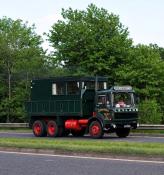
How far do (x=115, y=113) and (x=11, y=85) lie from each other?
29.8 m

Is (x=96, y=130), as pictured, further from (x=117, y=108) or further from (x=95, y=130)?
(x=117, y=108)

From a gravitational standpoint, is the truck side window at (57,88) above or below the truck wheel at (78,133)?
above

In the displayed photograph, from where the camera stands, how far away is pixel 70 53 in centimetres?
5025

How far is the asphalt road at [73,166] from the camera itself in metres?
13.7

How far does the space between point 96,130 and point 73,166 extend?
14337 millimetres

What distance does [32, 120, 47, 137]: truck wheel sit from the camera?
106 feet

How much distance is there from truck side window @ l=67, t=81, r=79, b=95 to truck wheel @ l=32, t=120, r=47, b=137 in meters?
2.76

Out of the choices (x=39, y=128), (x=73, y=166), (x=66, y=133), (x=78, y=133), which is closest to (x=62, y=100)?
(x=66, y=133)

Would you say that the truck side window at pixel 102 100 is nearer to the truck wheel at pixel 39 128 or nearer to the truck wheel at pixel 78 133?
the truck wheel at pixel 78 133

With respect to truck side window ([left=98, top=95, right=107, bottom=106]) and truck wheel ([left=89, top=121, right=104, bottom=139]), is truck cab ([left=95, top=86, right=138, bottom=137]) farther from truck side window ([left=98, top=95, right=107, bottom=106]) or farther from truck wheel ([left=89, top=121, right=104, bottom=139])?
truck wheel ([left=89, top=121, right=104, bottom=139])

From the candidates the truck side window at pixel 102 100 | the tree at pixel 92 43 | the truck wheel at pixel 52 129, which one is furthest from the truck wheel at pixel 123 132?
the tree at pixel 92 43

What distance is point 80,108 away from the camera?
30.3m

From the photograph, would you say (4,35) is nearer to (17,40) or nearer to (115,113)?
(17,40)

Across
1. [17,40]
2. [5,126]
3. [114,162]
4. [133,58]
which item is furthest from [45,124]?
[17,40]
